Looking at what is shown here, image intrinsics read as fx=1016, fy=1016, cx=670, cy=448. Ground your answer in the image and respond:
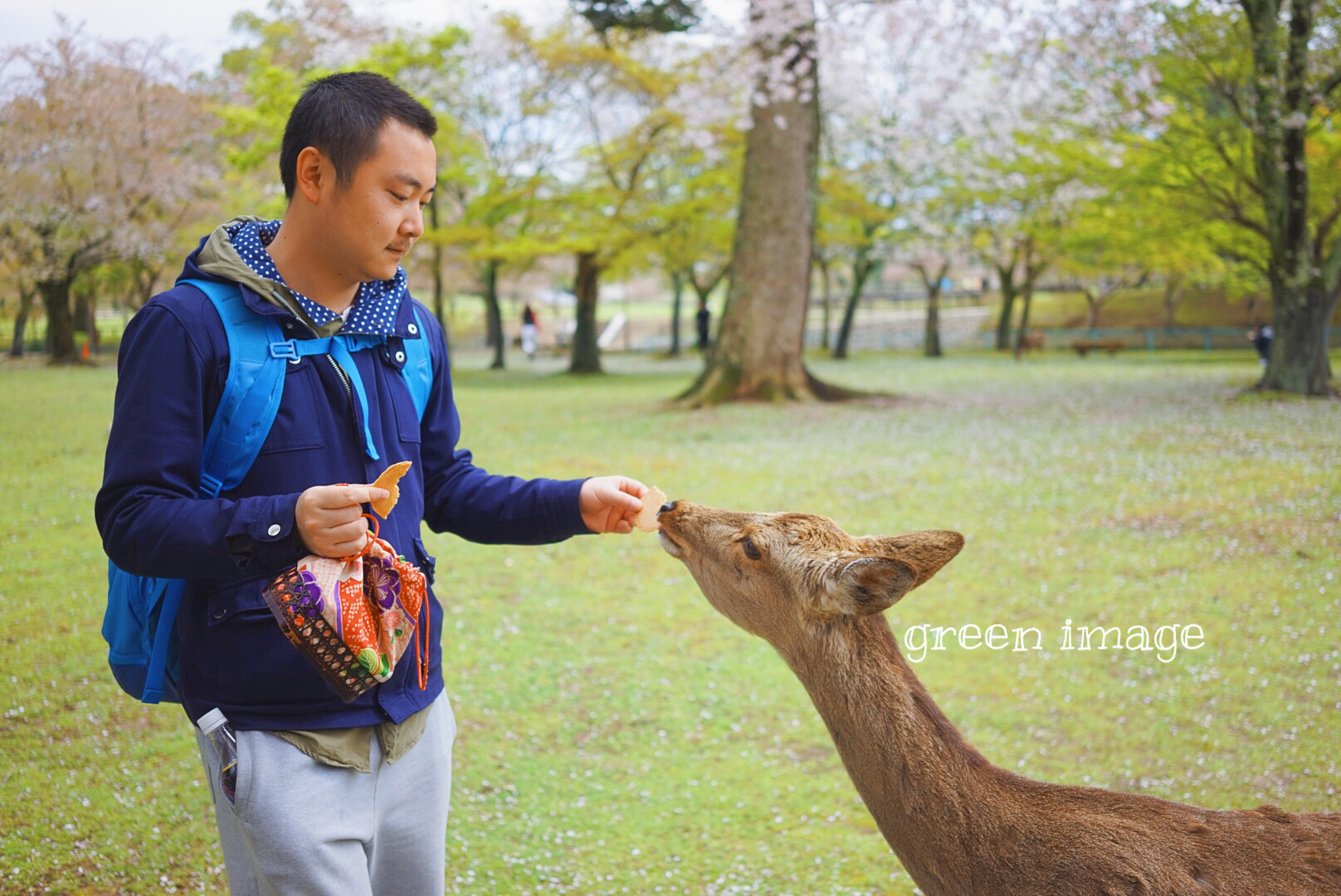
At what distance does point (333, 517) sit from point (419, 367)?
0.54 metres

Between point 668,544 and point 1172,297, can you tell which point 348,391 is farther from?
point 1172,297

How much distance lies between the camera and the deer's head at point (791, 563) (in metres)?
2.31

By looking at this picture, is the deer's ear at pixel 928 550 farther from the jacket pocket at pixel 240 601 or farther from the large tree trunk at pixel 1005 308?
the large tree trunk at pixel 1005 308

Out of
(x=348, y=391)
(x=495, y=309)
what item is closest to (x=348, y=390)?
(x=348, y=391)

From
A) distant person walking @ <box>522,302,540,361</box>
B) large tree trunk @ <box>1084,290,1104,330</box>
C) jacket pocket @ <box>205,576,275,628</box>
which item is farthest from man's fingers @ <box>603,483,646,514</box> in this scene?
large tree trunk @ <box>1084,290,1104,330</box>

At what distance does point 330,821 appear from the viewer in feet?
5.78

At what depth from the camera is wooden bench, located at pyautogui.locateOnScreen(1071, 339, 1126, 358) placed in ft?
100.0

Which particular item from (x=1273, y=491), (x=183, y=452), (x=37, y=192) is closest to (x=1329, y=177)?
(x=1273, y=491)

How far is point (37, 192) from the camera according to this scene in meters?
7.34

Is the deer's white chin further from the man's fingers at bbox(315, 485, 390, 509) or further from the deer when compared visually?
the man's fingers at bbox(315, 485, 390, 509)

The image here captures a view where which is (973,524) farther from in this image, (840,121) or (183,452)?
(840,121)

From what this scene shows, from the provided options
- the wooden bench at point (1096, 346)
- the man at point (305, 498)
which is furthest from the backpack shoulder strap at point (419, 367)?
the wooden bench at point (1096, 346)

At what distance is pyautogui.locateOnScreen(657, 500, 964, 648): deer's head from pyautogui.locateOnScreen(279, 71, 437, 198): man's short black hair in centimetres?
124

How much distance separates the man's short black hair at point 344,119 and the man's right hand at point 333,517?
1.96ft
